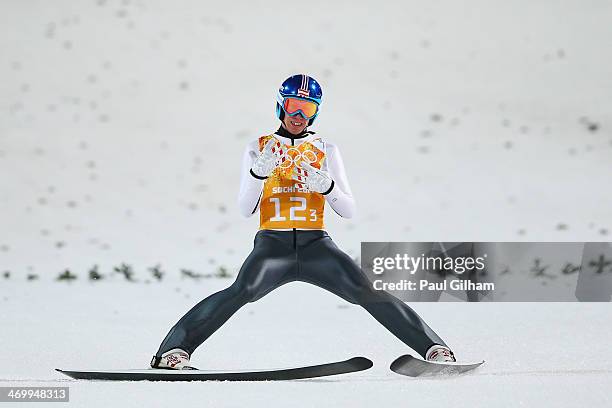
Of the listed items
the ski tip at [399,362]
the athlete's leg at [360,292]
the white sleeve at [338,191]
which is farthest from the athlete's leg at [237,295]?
the ski tip at [399,362]

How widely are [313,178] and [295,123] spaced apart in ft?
1.18

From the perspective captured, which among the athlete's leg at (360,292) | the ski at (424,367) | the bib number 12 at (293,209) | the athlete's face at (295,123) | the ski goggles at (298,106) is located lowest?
the ski at (424,367)

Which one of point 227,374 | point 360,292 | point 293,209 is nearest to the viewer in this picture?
point 227,374

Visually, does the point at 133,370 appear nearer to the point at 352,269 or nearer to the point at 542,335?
the point at 352,269

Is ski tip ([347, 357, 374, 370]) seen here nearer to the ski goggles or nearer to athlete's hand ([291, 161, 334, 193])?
athlete's hand ([291, 161, 334, 193])

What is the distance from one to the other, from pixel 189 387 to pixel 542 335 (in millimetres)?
2932

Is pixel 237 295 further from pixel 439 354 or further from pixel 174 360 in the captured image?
pixel 439 354

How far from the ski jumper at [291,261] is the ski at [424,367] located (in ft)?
0.27

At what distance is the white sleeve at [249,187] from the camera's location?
4980 millimetres

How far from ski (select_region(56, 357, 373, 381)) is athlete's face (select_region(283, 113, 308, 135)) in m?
1.27

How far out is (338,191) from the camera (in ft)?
16.4

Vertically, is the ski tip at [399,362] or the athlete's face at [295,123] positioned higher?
the athlete's face at [295,123]

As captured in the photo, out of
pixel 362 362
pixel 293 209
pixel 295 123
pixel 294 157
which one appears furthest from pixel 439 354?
pixel 295 123

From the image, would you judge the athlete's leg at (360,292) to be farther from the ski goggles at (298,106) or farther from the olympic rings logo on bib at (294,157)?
the ski goggles at (298,106)
